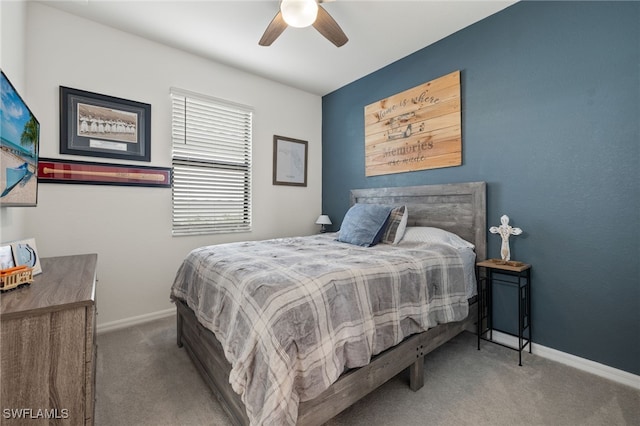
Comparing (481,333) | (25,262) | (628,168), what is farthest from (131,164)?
(628,168)

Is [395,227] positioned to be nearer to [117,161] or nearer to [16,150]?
[16,150]

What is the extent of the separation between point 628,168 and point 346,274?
204cm

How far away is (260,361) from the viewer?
1.18 meters

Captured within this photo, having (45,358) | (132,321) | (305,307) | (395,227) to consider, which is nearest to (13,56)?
(45,358)

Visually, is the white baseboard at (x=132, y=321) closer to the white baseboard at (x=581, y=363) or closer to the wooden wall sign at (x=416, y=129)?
the wooden wall sign at (x=416, y=129)

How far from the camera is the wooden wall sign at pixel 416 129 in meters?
2.75

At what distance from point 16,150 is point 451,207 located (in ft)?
10.3

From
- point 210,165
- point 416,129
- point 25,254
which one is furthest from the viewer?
point 210,165

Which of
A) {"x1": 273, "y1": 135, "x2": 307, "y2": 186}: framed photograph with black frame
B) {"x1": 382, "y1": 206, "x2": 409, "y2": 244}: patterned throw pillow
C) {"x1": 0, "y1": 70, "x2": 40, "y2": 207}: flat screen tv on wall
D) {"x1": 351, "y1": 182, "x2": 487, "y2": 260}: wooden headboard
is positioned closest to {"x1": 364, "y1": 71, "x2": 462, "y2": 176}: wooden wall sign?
{"x1": 351, "y1": 182, "x2": 487, "y2": 260}: wooden headboard

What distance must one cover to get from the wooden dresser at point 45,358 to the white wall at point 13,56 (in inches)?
43.1

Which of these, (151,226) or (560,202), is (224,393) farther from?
(560,202)

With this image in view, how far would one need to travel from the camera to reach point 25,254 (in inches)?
51.4

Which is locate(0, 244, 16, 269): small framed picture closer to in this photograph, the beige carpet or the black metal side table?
the beige carpet

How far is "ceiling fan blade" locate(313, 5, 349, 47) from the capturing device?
2074 millimetres
